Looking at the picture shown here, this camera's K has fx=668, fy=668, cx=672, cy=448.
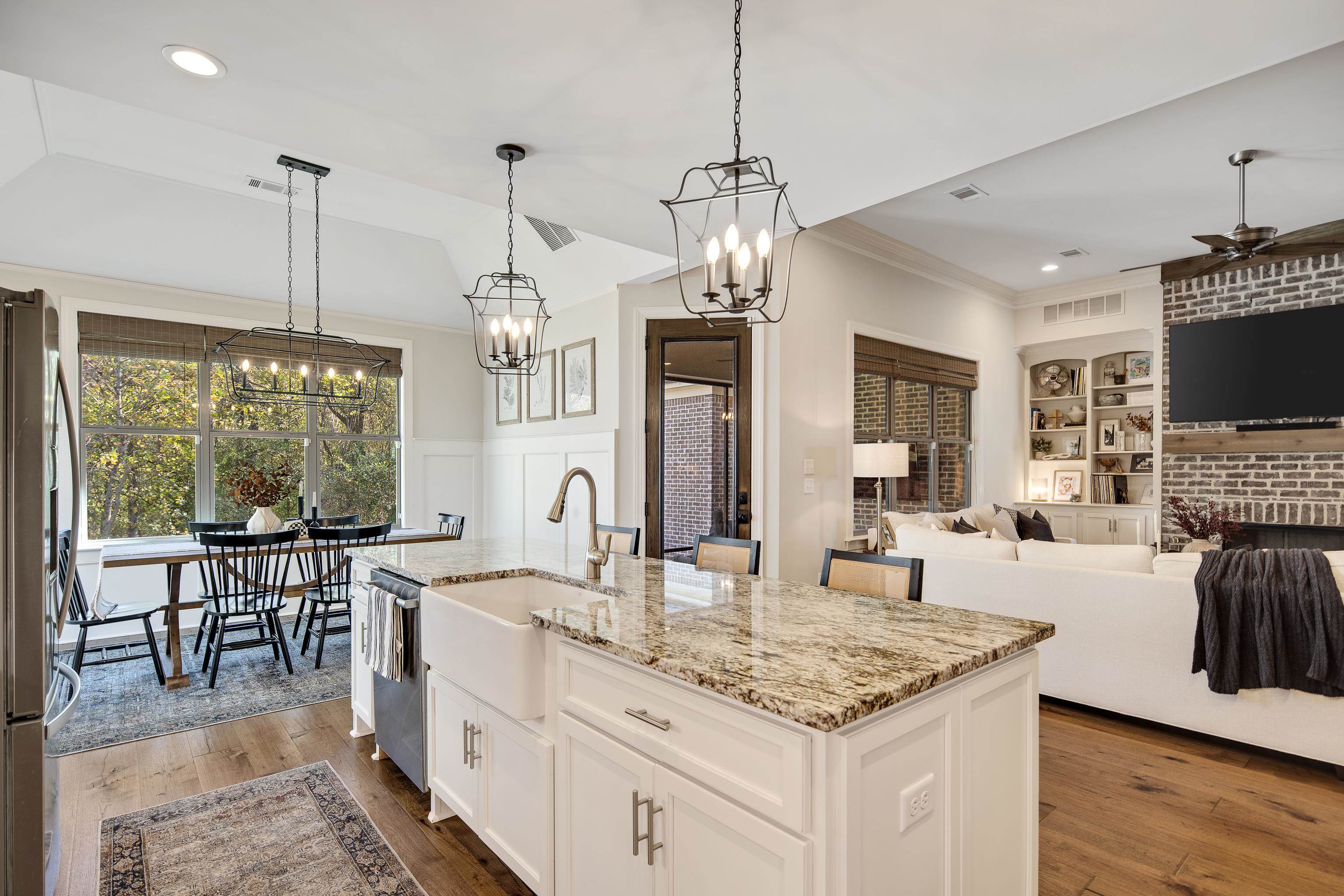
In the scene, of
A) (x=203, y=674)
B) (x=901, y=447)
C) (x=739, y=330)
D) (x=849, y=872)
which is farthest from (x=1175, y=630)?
(x=203, y=674)

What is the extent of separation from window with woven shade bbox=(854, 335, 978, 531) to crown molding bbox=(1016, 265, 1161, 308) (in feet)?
3.99

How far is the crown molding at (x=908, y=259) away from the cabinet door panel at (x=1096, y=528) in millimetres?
2324

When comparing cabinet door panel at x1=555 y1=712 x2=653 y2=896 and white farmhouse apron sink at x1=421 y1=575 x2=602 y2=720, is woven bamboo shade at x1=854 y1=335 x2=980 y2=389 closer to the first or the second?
white farmhouse apron sink at x1=421 y1=575 x2=602 y2=720

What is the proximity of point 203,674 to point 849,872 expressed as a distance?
14.1 ft

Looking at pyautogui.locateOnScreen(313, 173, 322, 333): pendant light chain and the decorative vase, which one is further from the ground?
pyautogui.locateOnScreen(313, 173, 322, 333): pendant light chain

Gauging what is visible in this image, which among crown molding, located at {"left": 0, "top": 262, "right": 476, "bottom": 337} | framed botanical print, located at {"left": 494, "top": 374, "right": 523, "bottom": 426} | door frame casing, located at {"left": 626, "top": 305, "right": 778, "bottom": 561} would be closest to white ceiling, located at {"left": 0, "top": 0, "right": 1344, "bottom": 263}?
door frame casing, located at {"left": 626, "top": 305, "right": 778, "bottom": 561}

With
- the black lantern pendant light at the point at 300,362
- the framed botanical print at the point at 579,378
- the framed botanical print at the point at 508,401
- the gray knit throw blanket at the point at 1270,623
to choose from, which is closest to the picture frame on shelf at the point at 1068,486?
the gray knit throw blanket at the point at 1270,623

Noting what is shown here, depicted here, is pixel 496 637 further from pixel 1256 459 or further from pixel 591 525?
pixel 1256 459

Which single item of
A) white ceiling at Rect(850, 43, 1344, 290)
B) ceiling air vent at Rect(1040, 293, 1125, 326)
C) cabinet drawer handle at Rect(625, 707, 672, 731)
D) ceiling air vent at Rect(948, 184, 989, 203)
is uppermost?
white ceiling at Rect(850, 43, 1344, 290)

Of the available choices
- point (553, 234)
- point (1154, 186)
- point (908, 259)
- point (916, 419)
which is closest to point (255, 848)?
point (553, 234)

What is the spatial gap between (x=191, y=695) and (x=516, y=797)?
282 cm

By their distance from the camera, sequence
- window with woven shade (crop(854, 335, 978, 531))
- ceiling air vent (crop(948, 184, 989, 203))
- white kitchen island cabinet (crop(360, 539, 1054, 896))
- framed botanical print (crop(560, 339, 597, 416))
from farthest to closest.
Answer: window with woven shade (crop(854, 335, 978, 531)) → framed botanical print (crop(560, 339, 597, 416)) → ceiling air vent (crop(948, 184, 989, 203)) → white kitchen island cabinet (crop(360, 539, 1054, 896))

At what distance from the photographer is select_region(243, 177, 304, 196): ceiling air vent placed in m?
4.34

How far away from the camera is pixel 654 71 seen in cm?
226
